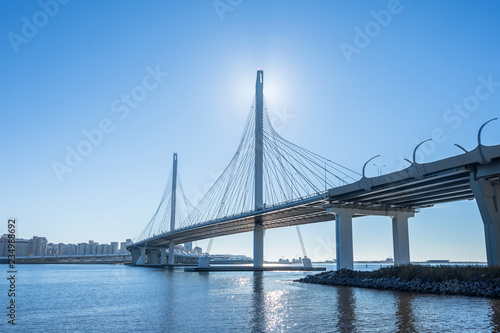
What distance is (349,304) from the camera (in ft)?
83.0

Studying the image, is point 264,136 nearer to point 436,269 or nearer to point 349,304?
point 436,269

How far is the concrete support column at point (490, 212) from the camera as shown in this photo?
109 feet

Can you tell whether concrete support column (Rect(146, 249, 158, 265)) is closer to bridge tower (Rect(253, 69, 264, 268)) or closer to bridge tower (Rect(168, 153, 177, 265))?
bridge tower (Rect(168, 153, 177, 265))

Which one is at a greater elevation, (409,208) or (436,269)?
(409,208)

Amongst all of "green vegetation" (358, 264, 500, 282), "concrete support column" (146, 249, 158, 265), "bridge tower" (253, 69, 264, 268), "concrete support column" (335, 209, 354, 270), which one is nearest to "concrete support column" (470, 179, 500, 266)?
"green vegetation" (358, 264, 500, 282)

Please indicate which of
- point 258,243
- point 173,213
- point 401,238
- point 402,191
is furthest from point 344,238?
point 173,213

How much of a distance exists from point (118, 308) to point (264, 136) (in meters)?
46.5

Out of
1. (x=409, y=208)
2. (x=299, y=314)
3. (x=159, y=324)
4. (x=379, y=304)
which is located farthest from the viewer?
(x=409, y=208)

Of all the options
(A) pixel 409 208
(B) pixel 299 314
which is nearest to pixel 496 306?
(B) pixel 299 314

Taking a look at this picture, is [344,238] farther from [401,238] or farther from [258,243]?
[258,243]

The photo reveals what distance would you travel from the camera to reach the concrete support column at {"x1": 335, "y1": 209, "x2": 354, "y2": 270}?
53.6 meters

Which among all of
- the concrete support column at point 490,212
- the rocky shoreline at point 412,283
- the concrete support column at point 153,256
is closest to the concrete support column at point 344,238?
the rocky shoreline at point 412,283

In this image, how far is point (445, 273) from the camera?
108 ft

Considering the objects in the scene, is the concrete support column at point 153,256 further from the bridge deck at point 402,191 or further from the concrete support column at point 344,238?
the concrete support column at point 344,238
